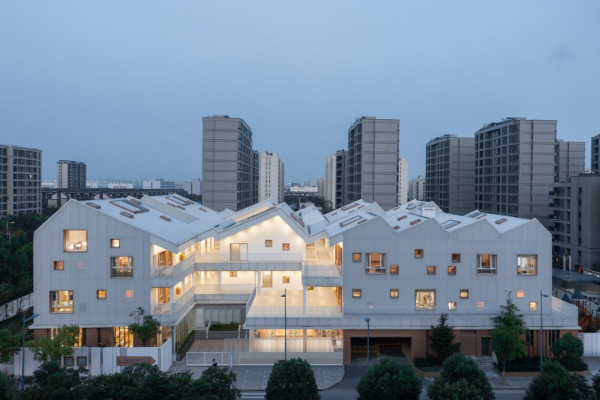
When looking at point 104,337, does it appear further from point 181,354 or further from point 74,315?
point 181,354

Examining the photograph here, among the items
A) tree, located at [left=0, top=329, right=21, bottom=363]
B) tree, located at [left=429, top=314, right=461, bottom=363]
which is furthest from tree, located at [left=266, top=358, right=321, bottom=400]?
tree, located at [left=0, top=329, right=21, bottom=363]

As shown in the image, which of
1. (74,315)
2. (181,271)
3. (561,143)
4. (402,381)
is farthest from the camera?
(561,143)

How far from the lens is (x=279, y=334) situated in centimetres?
3047

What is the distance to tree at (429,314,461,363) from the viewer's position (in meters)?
28.3

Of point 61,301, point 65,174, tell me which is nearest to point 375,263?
point 61,301

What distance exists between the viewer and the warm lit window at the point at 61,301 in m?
29.5

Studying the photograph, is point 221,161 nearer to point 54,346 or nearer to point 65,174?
point 54,346

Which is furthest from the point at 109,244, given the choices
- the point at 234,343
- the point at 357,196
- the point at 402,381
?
the point at 357,196

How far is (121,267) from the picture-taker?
29953mm

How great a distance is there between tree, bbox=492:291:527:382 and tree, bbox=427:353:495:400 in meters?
6.43

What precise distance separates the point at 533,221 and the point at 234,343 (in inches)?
860

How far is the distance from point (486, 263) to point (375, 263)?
7.32 meters

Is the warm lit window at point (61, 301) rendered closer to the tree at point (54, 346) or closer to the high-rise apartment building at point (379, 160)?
the tree at point (54, 346)

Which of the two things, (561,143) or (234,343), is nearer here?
(234,343)
